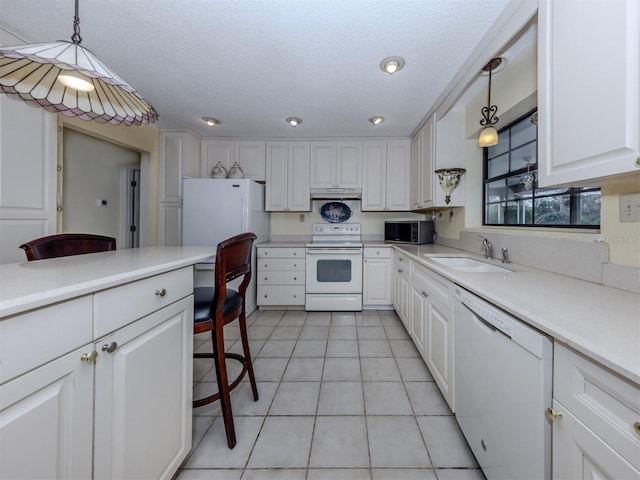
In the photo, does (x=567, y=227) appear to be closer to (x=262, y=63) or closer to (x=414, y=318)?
(x=414, y=318)

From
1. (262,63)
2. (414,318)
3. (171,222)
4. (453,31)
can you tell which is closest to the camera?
(453,31)

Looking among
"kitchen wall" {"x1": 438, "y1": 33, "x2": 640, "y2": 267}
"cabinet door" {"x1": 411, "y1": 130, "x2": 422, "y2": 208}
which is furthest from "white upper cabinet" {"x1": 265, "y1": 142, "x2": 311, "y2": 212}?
"kitchen wall" {"x1": 438, "y1": 33, "x2": 640, "y2": 267}

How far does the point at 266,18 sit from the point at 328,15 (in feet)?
1.17

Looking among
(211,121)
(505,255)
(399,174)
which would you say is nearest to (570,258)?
(505,255)

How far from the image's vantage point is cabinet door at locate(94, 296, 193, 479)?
76cm

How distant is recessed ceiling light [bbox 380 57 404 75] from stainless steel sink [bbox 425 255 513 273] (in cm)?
145

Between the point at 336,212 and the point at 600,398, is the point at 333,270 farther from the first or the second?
the point at 600,398

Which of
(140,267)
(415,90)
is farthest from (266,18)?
(140,267)

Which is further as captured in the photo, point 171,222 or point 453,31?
point 171,222

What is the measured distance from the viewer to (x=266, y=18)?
57.6 inches

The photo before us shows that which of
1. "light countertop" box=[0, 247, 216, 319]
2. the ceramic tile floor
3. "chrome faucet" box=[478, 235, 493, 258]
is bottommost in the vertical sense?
the ceramic tile floor

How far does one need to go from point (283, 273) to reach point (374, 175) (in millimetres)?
1788

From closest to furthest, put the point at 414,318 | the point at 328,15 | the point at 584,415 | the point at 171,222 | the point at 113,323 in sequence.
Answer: the point at 584,415 → the point at 113,323 → the point at 328,15 → the point at 414,318 → the point at 171,222

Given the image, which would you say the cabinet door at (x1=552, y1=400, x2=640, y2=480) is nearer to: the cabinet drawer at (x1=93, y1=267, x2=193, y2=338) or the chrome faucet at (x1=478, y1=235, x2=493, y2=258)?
the cabinet drawer at (x1=93, y1=267, x2=193, y2=338)
